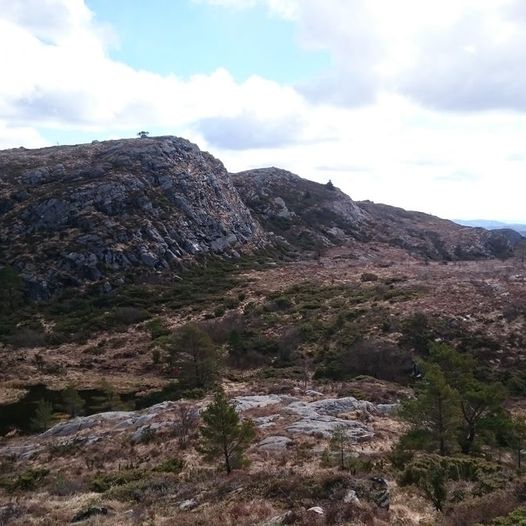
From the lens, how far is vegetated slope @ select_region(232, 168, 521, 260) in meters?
116

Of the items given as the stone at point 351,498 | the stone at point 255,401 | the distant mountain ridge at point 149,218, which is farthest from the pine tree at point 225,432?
the distant mountain ridge at point 149,218

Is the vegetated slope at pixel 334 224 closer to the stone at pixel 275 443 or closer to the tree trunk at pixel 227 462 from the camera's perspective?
the stone at pixel 275 443

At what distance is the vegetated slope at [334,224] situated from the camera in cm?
11644

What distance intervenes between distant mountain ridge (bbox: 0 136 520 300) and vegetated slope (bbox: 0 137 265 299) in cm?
16

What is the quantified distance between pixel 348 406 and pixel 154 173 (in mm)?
75001

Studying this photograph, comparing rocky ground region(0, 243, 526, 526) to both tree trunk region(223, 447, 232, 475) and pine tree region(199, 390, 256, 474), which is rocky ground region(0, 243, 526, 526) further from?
pine tree region(199, 390, 256, 474)

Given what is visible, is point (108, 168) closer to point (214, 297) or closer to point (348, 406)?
point (214, 297)

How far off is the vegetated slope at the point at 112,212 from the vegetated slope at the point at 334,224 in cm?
1158

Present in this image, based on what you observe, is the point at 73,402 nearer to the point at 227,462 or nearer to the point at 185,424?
the point at 185,424

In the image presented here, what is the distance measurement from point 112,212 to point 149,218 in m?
5.84

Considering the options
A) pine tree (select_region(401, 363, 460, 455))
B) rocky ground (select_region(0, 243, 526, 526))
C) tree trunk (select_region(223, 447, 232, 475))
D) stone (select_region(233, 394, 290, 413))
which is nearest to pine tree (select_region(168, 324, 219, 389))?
rocky ground (select_region(0, 243, 526, 526))

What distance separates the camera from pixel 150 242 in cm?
8256

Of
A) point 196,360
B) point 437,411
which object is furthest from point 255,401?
point 437,411

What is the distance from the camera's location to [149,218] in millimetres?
86250
